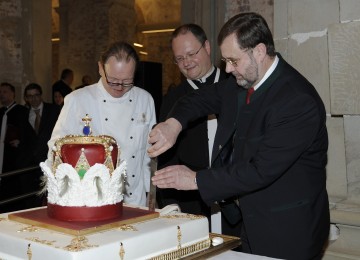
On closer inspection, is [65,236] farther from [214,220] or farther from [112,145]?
[214,220]

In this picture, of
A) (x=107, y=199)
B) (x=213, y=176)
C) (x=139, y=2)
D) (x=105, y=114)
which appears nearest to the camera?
(x=107, y=199)

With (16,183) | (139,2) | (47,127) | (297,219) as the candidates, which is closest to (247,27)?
(297,219)

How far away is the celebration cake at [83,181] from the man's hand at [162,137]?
0.31 metres

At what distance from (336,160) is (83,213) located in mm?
2069

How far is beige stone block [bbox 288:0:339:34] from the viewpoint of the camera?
3463mm

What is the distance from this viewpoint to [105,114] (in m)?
3.25

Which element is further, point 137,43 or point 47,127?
point 137,43

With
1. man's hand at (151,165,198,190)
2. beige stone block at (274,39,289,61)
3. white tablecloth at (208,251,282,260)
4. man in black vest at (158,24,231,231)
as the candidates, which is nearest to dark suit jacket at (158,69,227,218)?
man in black vest at (158,24,231,231)

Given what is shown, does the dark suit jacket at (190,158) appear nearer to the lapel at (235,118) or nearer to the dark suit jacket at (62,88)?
the lapel at (235,118)

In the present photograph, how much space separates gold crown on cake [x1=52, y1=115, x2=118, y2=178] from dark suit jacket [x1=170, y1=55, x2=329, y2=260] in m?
0.44

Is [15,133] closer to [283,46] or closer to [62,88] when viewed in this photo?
[62,88]

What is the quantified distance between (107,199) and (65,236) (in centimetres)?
28

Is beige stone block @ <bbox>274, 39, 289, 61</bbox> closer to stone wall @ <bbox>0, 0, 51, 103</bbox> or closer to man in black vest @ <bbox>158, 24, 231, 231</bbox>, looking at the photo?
man in black vest @ <bbox>158, 24, 231, 231</bbox>

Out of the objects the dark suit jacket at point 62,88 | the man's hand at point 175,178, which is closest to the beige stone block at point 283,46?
the man's hand at point 175,178
